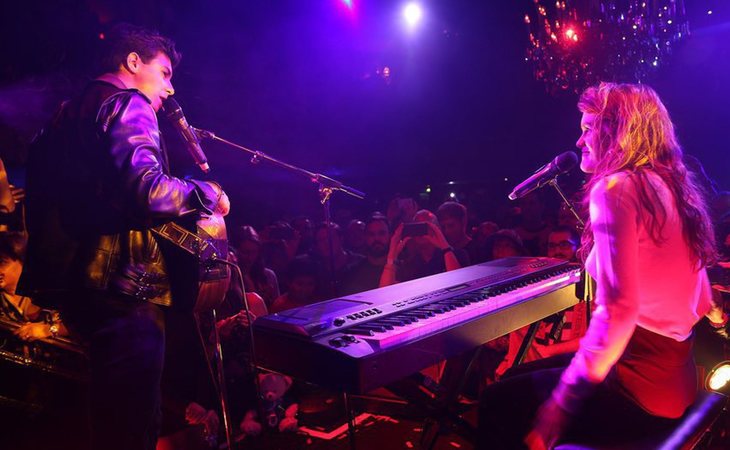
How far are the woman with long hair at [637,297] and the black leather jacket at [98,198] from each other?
1.52 m

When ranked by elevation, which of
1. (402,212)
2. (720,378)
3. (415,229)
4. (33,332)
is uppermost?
(402,212)

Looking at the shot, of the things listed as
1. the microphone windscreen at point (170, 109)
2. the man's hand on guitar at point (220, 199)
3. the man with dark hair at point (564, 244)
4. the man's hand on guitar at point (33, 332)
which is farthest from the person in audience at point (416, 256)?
the man's hand on guitar at point (33, 332)

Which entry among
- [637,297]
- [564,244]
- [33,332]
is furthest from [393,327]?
[33,332]

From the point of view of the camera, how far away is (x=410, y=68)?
12609mm

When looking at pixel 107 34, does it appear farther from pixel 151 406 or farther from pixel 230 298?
pixel 230 298

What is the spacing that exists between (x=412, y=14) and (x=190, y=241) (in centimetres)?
955

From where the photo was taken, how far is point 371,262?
5430mm

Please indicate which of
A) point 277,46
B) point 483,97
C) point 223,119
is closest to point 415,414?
point 223,119

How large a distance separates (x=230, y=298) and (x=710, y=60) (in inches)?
446

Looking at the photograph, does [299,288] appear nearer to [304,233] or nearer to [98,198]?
[98,198]

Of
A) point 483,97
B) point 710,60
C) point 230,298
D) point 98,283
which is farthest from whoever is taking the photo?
point 483,97

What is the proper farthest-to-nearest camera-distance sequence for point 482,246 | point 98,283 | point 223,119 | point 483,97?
point 483,97, point 223,119, point 482,246, point 98,283

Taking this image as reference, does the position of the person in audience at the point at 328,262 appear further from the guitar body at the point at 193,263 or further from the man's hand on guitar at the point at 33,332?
the guitar body at the point at 193,263

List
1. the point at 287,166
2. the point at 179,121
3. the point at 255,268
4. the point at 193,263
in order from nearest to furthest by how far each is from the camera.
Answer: the point at 193,263
the point at 179,121
the point at 287,166
the point at 255,268
